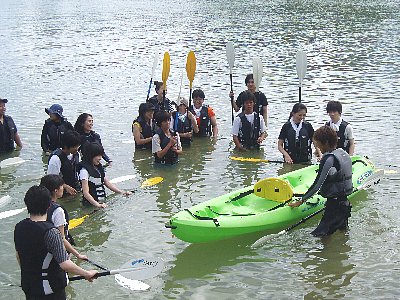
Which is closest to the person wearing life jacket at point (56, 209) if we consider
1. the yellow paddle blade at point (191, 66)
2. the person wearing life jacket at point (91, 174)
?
the person wearing life jacket at point (91, 174)

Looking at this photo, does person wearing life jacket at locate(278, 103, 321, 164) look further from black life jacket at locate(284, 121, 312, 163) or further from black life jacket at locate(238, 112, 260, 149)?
black life jacket at locate(238, 112, 260, 149)

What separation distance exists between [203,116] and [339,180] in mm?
6302

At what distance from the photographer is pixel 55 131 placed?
11750mm

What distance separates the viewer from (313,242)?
27.5 ft

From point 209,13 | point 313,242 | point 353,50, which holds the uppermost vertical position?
point 209,13

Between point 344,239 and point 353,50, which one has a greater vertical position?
point 353,50

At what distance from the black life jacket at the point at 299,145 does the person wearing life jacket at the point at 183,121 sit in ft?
7.87

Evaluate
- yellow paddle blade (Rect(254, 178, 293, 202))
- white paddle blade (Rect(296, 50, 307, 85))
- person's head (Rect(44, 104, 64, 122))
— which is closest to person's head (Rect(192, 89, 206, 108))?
white paddle blade (Rect(296, 50, 307, 85))

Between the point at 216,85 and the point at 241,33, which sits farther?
the point at 241,33

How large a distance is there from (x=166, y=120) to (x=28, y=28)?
112 feet

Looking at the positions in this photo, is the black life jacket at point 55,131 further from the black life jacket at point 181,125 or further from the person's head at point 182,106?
the person's head at point 182,106

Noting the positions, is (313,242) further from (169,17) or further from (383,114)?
(169,17)

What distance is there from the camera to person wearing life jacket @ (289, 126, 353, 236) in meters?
7.52

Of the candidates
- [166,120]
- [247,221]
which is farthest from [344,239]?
[166,120]
